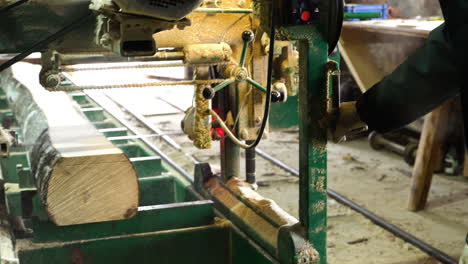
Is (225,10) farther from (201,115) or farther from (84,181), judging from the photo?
(84,181)

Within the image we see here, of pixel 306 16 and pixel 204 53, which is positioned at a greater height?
pixel 306 16

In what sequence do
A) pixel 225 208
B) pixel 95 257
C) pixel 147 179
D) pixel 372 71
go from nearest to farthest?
1. pixel 95 257
2. pixel 225 208
3. pixel 147 179
4. pixel 372 71

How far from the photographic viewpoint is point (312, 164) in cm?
240

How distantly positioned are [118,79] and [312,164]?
792cm


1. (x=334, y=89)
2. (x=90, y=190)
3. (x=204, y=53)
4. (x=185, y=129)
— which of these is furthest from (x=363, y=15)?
(x=90, y=190)

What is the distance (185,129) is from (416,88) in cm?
164

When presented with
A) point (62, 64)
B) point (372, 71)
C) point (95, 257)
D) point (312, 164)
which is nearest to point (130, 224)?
point (95, 257)

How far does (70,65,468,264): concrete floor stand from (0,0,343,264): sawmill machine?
973 millimetres

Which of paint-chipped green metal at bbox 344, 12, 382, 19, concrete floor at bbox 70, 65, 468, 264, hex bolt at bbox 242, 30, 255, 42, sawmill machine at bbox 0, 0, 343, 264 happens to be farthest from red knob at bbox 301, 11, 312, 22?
paint-chipped green metal at bbox 344, 12, 382, 19

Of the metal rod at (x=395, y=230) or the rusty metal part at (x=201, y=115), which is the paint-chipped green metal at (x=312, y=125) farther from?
the metal rod at (x=395, y=230)

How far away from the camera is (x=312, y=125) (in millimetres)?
2369

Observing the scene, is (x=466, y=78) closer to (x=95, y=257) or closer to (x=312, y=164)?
(x=312, y=164)

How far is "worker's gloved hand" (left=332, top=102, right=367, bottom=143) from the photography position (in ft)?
7.59

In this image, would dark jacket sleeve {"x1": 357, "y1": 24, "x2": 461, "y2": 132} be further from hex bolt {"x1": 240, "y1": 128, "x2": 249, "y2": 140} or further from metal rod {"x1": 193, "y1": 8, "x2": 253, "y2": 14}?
hex bolt {"x1": 240, "y1": 128, "x2": 249, "y2": 140}
